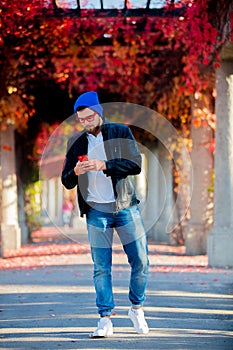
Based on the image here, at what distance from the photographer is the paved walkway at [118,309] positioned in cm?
644

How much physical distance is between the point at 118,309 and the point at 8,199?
Result: 10.7 m

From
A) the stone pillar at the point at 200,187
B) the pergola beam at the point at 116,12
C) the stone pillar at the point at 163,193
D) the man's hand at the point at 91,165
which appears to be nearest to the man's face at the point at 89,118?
the man's hand at the point at 91,165

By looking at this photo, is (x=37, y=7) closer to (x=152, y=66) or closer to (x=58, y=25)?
(x=58, y=25)

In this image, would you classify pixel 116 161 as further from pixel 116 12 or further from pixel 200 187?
pixel 200 187

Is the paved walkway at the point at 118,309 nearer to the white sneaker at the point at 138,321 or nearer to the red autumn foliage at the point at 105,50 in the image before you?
the white sneaker at the point at 138,321

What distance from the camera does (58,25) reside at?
14008 mm

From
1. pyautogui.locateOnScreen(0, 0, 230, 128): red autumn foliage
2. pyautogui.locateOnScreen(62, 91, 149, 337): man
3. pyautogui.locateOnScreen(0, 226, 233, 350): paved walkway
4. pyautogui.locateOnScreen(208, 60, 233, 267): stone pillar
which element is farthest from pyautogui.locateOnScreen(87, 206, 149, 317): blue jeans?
pyautogui.locateOnScreen(208, 60, 233, 267): stone pillar

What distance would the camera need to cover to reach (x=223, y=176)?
43.7 feet

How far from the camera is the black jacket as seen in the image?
652 cm

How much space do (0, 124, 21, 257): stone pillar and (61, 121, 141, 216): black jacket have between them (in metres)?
11.8

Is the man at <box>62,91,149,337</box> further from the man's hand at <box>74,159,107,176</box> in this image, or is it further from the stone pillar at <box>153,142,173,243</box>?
the stone pillar at <box>153,142,173,243</box>

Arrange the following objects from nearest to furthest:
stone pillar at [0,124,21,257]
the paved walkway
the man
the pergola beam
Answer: the paved walkway, the man, the pergola beam, stone pillar at [0,124,21,257]

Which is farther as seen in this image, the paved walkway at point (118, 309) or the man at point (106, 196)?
the man at point (106, 196)

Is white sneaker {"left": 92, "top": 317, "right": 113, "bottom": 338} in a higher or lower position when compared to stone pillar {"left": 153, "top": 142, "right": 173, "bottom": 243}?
higher
